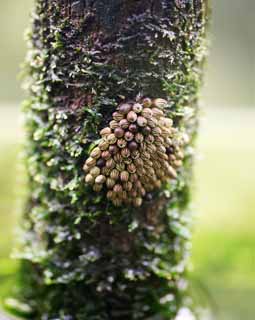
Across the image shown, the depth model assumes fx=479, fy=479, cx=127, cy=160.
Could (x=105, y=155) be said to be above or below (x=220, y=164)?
below

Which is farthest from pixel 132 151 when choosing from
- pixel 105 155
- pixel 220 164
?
pixel 220 164

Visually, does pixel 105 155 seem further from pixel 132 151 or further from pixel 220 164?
pixel 220 164

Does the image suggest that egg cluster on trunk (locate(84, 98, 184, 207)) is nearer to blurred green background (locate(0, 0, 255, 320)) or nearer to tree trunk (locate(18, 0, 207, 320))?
tree trunk (locate(18, 0, 207, 320))

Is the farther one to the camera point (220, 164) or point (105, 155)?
point (220, 164)

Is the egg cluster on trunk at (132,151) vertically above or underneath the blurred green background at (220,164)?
underneath

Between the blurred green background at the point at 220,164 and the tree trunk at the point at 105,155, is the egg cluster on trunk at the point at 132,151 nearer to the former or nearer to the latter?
the tree trunk at the point at 105,155

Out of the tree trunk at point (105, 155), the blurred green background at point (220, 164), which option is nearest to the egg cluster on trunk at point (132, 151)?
the tree trunk at point (105, 155)
